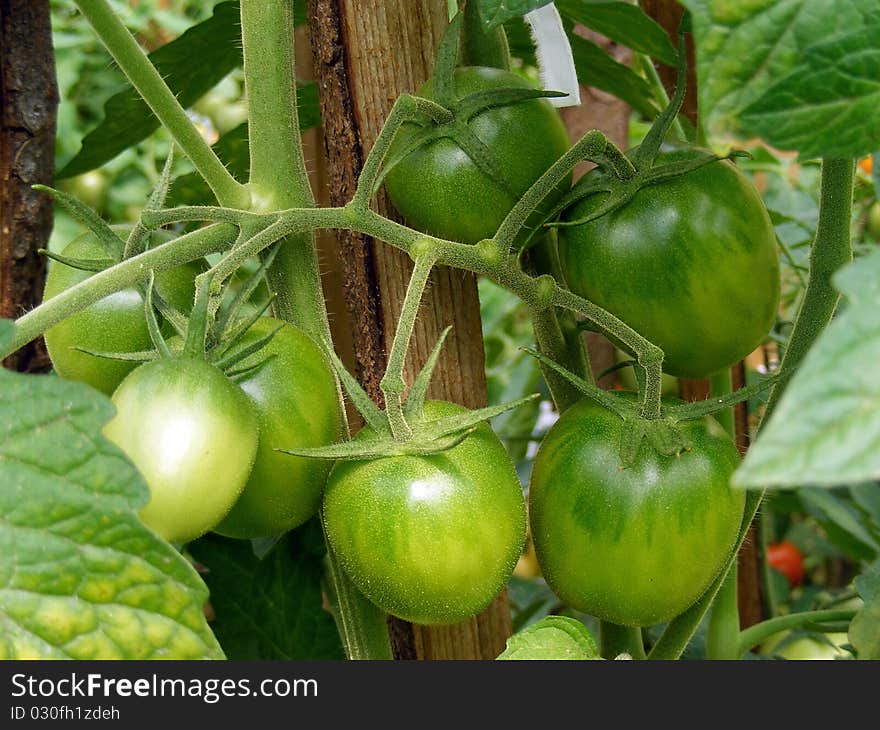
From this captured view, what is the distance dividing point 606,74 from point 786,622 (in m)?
0.50

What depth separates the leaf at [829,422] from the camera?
0.30 metres

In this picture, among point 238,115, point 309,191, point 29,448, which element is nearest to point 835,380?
point 29,448

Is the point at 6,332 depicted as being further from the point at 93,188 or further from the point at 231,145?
the point at 93,188

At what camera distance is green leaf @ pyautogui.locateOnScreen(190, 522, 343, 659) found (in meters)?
0.90

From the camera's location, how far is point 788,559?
6.21 feet

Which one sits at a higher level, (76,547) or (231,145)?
(231,145)

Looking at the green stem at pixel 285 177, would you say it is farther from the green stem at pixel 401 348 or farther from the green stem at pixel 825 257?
the green stem at pixel 825 257

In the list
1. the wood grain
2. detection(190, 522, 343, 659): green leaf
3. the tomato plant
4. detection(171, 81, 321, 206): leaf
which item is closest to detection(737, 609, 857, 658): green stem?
the tomato plant

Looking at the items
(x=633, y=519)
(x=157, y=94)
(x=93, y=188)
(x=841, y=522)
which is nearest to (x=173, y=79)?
(x=157, y=94)

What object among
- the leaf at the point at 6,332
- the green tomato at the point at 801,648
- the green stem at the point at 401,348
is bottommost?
the green tomato at the point at 801,648

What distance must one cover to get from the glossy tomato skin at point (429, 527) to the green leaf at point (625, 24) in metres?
0.37

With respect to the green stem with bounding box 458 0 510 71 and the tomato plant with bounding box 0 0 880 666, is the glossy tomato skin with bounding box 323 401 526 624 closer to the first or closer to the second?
the tomato plant with bounding box 0 0 880 666

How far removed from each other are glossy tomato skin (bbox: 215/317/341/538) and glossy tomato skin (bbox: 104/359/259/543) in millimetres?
53

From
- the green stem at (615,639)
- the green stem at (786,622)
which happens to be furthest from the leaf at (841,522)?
the green stem at (615,639)
